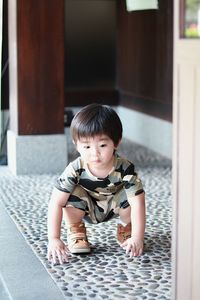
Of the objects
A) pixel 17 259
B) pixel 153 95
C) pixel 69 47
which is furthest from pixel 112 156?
pixel 69 47

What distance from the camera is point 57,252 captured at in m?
3.04

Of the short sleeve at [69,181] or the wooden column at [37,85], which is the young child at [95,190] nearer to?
the short sleeve at [69,181]

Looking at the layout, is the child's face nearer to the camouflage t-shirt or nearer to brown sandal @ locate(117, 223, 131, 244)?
the camouflage t-shirt

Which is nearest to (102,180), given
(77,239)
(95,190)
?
(95,190)

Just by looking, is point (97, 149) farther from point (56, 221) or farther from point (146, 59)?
point (146, 59)

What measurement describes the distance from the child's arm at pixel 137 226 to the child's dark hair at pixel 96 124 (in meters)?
0.28

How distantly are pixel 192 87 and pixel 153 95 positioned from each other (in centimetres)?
417

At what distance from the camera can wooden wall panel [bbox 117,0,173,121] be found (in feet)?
18.9

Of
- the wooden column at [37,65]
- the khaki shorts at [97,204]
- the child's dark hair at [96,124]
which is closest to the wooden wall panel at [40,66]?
the wooden column at [37,65]

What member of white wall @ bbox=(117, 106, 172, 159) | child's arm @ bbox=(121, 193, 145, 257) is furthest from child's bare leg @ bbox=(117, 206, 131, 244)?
white wall @ bbox=(117, 106, 172, 159)

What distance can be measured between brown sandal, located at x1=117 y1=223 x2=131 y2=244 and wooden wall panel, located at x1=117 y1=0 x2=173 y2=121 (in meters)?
2.55

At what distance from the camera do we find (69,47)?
22.6ft

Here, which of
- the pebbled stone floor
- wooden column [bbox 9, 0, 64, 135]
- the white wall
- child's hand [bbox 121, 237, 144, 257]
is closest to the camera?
the pebbled stone floor

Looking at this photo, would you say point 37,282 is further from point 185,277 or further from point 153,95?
point 153,95
